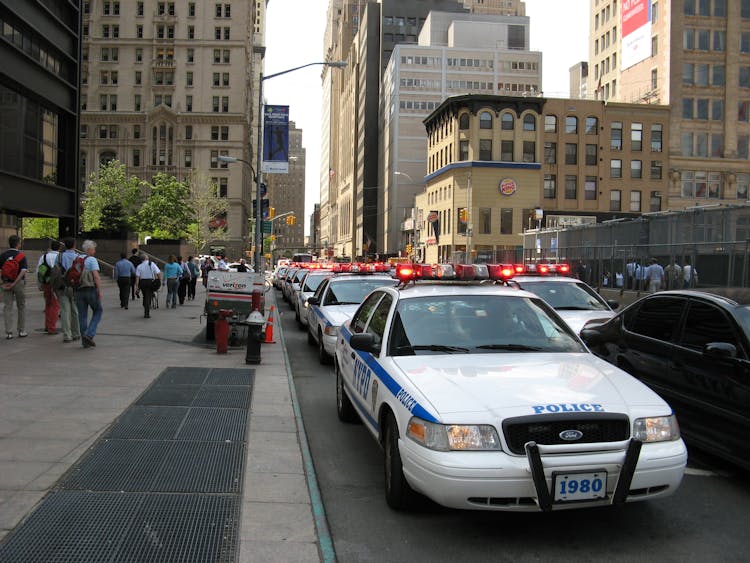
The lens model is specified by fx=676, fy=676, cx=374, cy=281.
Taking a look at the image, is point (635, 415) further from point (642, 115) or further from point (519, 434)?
point (642, 115)

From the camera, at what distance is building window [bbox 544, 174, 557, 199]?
69750mm

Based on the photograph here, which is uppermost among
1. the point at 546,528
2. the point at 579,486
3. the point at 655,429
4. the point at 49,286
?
the point at 49,286

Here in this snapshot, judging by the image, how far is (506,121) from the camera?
69.2 meters

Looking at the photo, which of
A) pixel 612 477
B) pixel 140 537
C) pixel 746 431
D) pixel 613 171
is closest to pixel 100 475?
pixel 140 537

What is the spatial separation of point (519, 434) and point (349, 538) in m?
1.28

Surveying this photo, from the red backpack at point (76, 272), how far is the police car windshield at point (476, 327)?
7.62 meters

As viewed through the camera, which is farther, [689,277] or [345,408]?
[689,277]

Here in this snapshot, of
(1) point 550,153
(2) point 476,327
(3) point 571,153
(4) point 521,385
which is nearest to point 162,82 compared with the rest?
(1) point 550,153

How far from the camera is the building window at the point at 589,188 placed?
229 feet

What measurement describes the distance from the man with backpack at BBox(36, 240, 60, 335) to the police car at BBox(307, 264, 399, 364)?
4.98 metres

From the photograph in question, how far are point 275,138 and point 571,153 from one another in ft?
173

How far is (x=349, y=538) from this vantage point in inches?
169

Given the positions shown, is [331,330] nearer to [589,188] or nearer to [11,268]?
[11,268]

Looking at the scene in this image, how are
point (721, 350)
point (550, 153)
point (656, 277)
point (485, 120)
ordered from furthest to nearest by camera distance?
point (550, 153) → point (485, 120) → point (656, 277) → point (721, 350)
